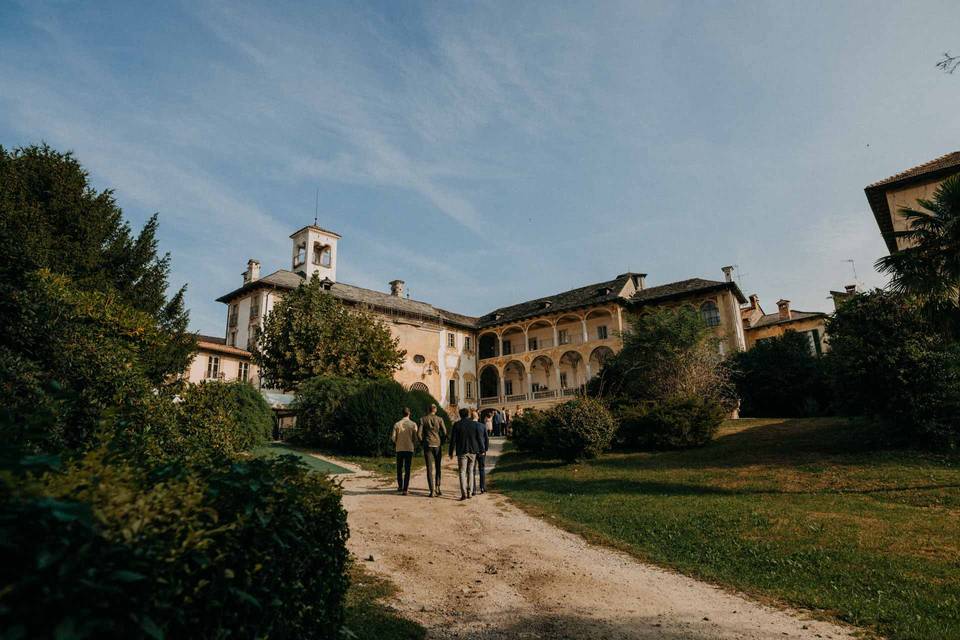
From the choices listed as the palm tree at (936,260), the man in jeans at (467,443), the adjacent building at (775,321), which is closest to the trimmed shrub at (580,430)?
the man in jeans at (467,443)

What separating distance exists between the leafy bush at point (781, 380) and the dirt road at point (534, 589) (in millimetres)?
22194

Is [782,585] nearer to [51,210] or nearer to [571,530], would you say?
[571,530]

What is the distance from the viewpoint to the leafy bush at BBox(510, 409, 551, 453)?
18595 millimetres

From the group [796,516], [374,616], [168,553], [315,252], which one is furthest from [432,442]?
[315,252]

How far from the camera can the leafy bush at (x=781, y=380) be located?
26656 mm

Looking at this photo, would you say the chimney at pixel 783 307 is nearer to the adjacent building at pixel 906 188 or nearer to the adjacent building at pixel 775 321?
the adjacent building at pixel 775 321

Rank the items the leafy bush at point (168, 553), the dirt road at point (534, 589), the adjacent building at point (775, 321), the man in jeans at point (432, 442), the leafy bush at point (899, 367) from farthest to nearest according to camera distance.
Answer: the adjacent building at point (775, 321) < the leafy bush at point (899, 367) < the man in jeans at point (432, 442) < the dirt road at point (534, 589) < the leafy bush at point (168, 553)

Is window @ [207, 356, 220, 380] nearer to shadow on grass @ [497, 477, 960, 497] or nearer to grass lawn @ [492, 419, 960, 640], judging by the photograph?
grass lawn @ [492, 419, 960, 640]

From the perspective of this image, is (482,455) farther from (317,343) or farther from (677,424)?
(317,343)

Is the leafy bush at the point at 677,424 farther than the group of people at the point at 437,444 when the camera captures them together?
Yes

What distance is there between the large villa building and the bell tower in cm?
8

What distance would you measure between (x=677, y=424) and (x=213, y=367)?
29050 millimetres

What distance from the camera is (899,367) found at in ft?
43.1

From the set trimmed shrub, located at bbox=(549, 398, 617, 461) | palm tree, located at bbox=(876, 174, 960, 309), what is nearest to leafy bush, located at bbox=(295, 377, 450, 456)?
trimmed shrub, located at bbox=(549, 398, 617, 461)
